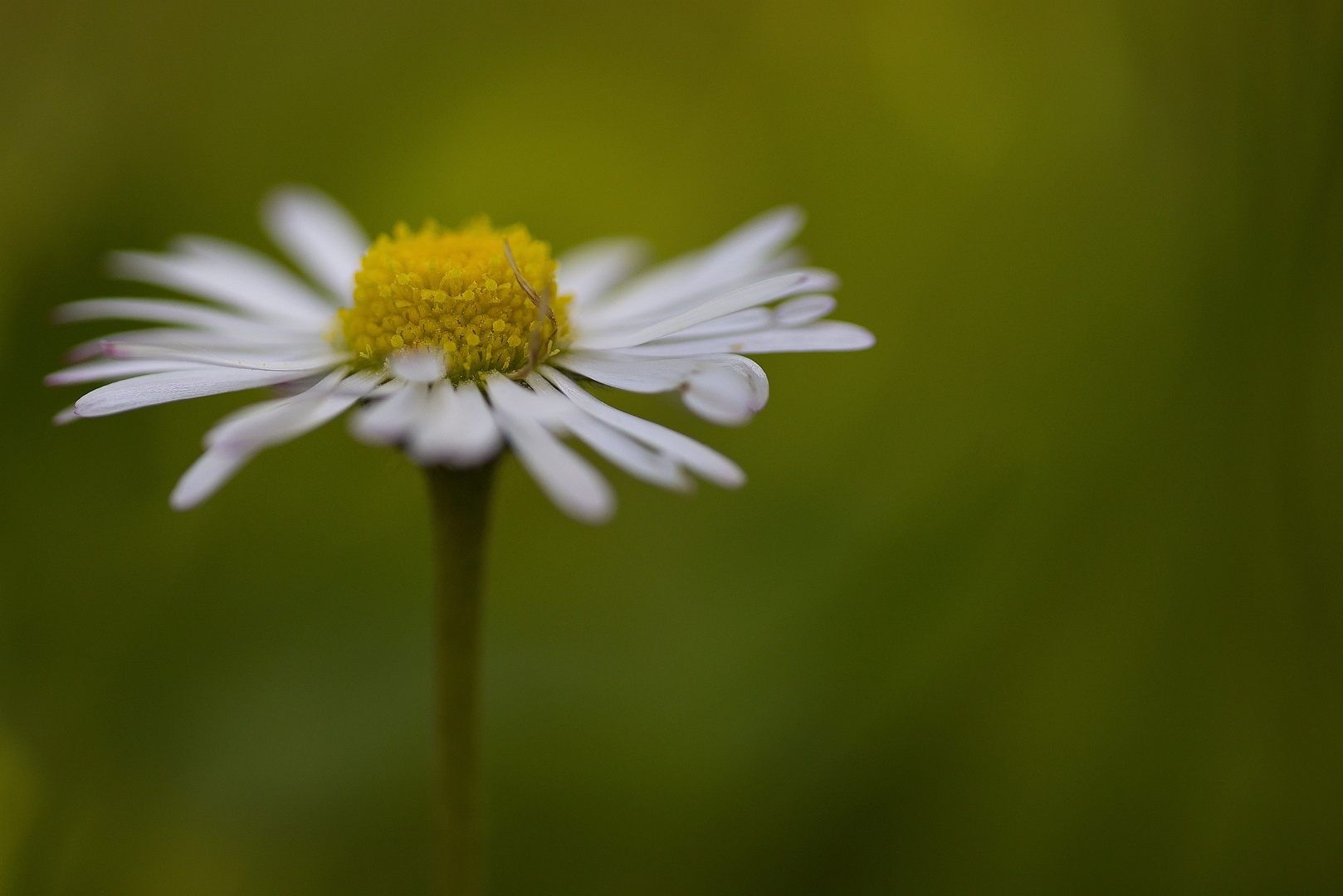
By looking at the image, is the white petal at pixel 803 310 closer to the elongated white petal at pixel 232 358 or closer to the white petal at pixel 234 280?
the elongated white petal at pixel 232 358

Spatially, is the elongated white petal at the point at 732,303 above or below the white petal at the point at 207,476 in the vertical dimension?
above

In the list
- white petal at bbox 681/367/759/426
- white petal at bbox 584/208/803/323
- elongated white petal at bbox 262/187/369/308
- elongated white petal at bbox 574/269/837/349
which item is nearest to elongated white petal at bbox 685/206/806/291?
white petal at bbox 584/208/803/323

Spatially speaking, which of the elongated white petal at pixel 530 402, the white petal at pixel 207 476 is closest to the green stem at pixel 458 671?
the elongated white petal at pixel 530 402

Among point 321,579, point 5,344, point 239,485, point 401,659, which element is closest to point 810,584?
point 401,659

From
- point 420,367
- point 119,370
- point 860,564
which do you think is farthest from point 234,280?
point 860,564

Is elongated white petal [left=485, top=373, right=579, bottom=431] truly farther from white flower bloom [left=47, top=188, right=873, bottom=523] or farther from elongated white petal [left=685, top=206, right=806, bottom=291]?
elongated white petal [left=685, top=206, right=806, bottom=291]

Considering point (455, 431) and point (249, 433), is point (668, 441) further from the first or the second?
point (249, 433)

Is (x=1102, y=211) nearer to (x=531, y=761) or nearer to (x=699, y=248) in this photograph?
(x=699, y=248)
